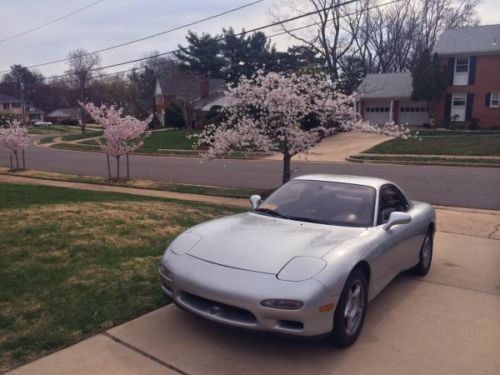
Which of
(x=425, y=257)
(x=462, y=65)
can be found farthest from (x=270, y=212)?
(x=462, y=65)

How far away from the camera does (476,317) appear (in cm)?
438

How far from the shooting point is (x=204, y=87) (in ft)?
166

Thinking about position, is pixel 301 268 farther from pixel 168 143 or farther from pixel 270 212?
pixel 168 143

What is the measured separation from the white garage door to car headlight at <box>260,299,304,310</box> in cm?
3632

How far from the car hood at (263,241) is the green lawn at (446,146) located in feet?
62.3

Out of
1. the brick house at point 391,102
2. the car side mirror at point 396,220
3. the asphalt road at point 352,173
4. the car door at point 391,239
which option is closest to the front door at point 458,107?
the brick house at point 391,102

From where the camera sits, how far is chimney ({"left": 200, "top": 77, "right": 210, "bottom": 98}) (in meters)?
50.1

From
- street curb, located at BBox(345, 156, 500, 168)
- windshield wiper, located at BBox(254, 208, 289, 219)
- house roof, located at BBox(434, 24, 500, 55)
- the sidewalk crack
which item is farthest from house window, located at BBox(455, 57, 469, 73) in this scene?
the sidewalk crack

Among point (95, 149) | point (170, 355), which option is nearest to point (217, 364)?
point (170, 355)

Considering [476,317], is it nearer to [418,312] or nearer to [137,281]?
[418,312]

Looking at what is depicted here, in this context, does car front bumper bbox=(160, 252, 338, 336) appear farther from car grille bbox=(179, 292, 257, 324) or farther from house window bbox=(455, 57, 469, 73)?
house window bbox=(455, 57, 469, 73)

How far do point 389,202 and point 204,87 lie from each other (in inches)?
1865

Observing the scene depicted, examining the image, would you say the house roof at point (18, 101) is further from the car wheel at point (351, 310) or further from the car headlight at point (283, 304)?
the car headlight at point (283, 304)

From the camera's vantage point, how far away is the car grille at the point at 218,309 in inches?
135
